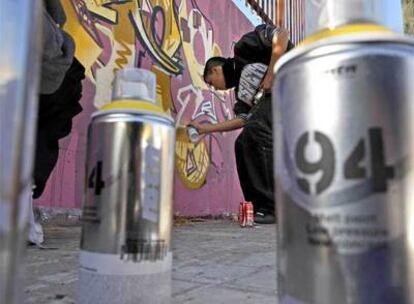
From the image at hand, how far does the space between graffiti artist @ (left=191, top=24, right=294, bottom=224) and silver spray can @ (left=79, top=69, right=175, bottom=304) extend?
1885mm

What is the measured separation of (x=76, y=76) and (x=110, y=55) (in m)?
0.77

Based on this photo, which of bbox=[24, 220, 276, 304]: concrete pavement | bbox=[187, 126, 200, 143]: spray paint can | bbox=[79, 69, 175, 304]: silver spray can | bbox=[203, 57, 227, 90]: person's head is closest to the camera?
bbox=[79, 69, 175, 304]: silver spray can

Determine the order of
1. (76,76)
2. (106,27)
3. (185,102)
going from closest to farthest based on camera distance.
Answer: (76,76) → (106,27) → (185,102)

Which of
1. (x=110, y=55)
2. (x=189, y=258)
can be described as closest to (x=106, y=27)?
(x=110, y=55)

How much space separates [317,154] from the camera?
354 millimetres

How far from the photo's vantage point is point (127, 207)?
1.69 ft

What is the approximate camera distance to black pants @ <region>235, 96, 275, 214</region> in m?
2.46

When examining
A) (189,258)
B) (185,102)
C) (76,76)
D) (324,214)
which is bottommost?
→ (189,258)

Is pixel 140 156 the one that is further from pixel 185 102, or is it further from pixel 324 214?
pixel 185 102

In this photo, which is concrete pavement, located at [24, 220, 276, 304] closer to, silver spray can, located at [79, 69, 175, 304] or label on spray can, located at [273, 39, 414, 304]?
silver spray can, located at [79, 69, 175, 304]

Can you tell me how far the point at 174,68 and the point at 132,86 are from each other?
274 centimetres

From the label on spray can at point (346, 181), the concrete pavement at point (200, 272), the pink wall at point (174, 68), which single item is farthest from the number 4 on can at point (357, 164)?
the pink wall at point (174, 68)

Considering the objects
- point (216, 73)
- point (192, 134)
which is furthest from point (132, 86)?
point (192, 134)

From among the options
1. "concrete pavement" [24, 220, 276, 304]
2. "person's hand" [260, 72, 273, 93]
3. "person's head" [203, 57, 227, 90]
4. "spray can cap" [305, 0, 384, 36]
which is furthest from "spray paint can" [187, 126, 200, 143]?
"spray can cap" [305, 0, 384, 36]
